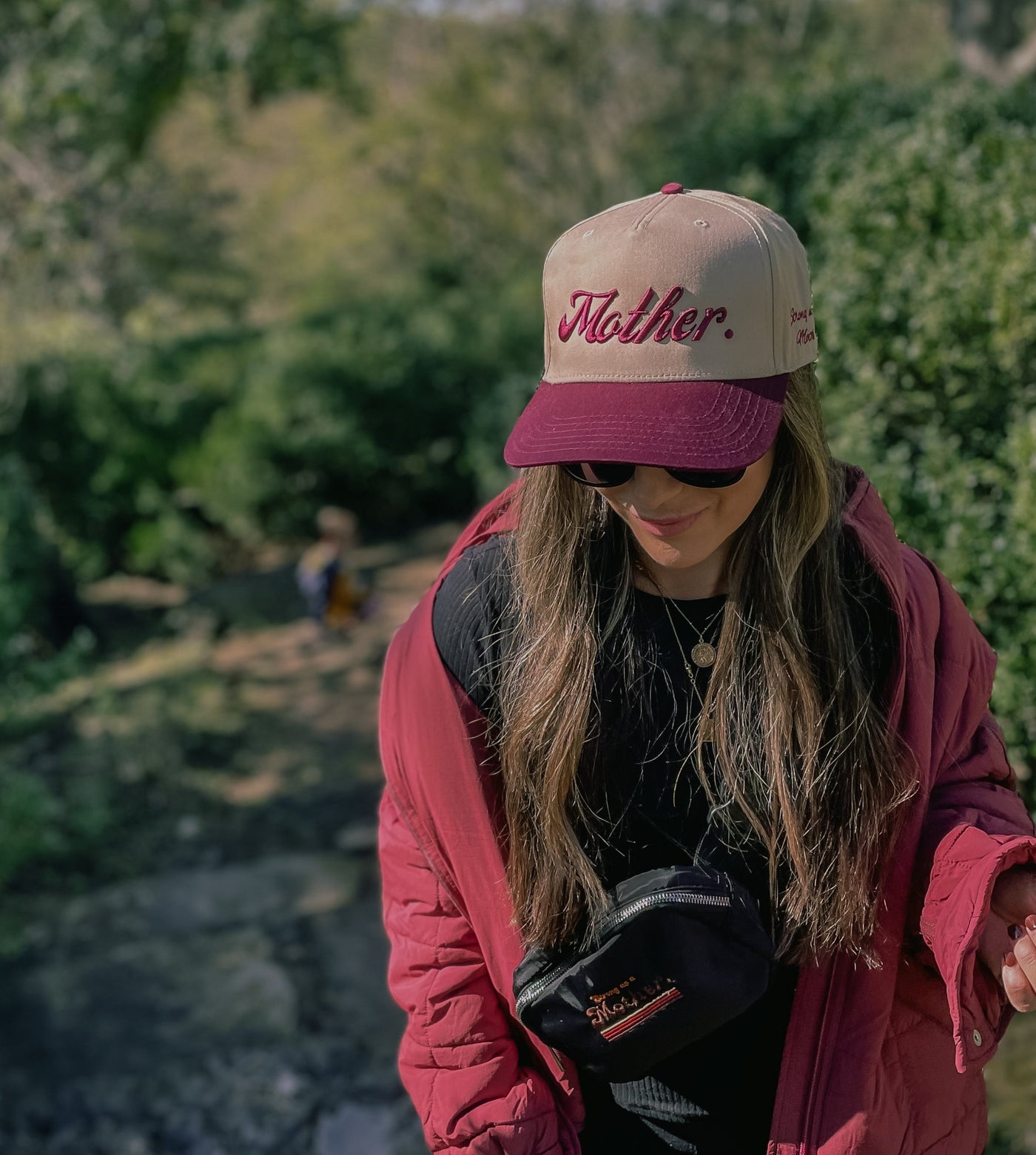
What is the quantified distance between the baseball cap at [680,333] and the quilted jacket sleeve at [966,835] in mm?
464

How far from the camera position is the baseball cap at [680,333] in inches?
51.2

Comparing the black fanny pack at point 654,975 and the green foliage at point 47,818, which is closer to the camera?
the black fanny pack at point 654,975

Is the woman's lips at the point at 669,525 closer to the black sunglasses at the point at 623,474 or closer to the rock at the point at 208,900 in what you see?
the black sunglasses at the point at 623,474

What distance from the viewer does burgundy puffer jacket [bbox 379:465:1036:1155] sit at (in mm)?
1499

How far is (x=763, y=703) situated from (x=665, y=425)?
443 mm

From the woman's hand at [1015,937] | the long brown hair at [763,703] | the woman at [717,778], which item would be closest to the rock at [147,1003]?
the woman at [717,778]

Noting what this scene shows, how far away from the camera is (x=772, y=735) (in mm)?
1511

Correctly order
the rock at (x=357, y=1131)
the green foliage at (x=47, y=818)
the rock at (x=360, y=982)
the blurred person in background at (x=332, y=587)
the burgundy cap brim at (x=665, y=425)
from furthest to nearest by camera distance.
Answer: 1. the blurred person in background at (x=332, y=587)
2. the green foliage at (x=47, y=818)
3. the rock at (x=360, y=982)
4. the rock at (x=357, y=1131)
5. the burgundy cap brim at (x=665, y=425)

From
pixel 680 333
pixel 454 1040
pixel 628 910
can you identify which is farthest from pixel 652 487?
pixel 454 1040

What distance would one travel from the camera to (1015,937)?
1.39 metres

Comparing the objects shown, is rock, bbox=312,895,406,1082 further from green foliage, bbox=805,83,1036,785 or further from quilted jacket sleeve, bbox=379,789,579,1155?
green foliage, bbox=805,83,1036,785

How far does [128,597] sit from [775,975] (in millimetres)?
9346

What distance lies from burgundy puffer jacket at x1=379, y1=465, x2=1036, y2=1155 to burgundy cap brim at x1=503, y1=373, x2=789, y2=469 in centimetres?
30

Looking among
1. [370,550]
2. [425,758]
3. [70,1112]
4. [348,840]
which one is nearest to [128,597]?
[370,550]
